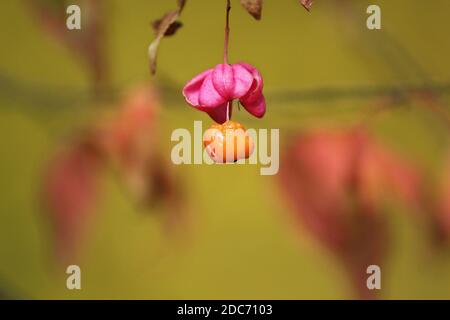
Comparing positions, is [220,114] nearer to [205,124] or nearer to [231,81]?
[231,81]

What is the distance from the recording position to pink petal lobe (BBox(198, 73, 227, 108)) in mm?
675

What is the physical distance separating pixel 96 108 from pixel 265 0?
44cm

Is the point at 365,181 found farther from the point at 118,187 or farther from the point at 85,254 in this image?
the point at 85,254

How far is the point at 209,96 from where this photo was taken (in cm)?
68

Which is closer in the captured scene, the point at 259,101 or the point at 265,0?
the point at 259,101

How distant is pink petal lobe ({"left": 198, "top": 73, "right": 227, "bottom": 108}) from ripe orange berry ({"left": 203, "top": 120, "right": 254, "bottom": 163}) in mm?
26

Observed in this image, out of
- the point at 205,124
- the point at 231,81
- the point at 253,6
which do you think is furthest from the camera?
the point at 205,124

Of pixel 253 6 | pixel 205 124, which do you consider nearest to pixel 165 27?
pixel 253 6

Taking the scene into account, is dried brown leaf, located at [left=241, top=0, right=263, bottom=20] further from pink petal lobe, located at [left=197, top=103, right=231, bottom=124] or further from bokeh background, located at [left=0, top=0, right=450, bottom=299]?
bokeh background, located at [left=0, top=0, right=450, bottom=299]

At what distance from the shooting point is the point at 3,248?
163 cm

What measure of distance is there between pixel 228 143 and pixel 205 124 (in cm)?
86

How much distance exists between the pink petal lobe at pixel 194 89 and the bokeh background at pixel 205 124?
78 centimetres

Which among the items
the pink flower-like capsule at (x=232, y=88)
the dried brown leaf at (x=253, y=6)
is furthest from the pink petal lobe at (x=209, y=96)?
the dried brown leaf at (x=253, y=6)

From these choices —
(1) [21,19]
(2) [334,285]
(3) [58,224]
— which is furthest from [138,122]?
(2) [334,285]
